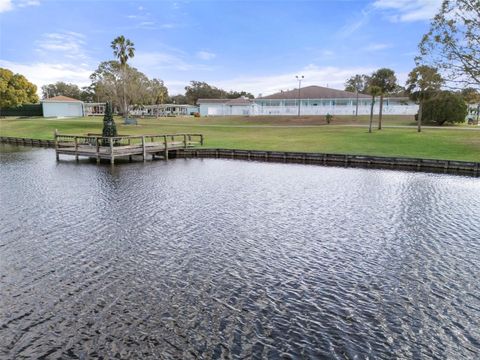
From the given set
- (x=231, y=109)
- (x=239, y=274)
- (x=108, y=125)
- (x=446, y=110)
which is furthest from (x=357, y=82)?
(x=239, y=274)

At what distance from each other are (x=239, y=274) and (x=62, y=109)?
86.0 m

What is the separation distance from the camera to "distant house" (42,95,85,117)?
266 ft

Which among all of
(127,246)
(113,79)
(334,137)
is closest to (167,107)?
(113,79)

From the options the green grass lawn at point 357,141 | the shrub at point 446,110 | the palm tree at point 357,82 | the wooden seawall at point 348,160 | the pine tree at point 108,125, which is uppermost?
the palm tree at point 357,82

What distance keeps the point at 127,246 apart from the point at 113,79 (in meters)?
66.4

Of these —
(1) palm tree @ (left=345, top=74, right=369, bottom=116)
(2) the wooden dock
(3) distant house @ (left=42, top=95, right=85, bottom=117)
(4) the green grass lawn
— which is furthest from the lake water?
(1) palm tree @ (left=345, top=74, right=369, bottom=116)

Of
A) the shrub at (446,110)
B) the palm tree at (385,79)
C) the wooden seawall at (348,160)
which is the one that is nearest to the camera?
the wooden seawall at (348,160)

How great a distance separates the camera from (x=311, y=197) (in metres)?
17.6

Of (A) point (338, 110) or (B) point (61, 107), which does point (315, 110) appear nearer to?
(A) point (338, 110)

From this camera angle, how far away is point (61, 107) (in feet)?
272

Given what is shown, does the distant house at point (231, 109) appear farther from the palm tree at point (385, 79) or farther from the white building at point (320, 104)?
the palm tree at point (385, 79)

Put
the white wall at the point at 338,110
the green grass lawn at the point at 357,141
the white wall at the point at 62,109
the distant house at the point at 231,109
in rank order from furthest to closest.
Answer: the white wall at the point at 62,109, the distant house at the point at 231,109, the white wall at the point at 338,110, the green grass lawn at the point at 357,141

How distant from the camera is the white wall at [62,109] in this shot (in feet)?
266

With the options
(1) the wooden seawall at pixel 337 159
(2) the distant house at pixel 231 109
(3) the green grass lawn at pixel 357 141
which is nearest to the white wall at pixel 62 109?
(3) the green grass lawn at pixel 357 141
